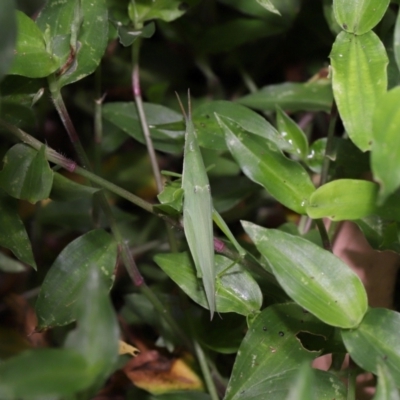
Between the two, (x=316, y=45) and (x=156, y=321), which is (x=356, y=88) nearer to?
(x=156, y=321)

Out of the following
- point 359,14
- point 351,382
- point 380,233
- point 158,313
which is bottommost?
point 158,313

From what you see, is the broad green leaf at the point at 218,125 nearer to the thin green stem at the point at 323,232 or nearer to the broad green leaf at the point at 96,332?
the thin green stem at the point at 323,232

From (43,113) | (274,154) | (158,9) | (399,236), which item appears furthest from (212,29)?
(399,236)

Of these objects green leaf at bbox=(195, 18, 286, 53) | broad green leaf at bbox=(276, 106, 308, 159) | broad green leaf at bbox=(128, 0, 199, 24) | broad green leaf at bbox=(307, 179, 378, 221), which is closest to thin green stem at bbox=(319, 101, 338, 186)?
broad green leaf at bbox=(276, 106, 308, 159)

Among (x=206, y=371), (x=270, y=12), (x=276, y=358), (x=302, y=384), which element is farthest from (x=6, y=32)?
(x=270, y=12)

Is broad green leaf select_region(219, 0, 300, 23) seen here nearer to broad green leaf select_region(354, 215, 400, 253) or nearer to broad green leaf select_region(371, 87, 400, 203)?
broad green leaf select_region(354, 215, 400, 253)

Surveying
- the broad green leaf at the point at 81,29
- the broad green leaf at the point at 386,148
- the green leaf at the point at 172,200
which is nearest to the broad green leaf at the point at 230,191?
the green leaf at the point at 172,200

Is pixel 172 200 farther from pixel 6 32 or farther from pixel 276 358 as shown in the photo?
pixel 6 32
